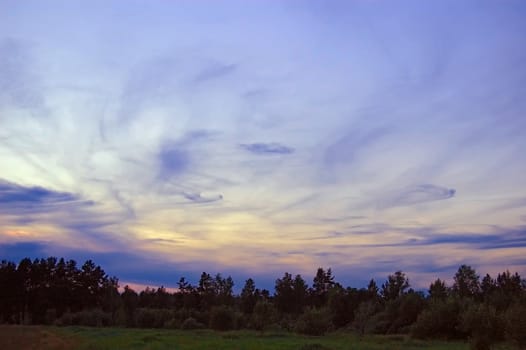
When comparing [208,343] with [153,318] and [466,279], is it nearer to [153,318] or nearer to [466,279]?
[153,318]

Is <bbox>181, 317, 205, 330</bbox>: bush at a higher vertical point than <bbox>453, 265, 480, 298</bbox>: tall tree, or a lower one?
lower

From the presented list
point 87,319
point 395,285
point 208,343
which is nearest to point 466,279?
point 395,285

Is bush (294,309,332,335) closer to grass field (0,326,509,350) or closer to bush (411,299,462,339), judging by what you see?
bush (411,299,462,339)

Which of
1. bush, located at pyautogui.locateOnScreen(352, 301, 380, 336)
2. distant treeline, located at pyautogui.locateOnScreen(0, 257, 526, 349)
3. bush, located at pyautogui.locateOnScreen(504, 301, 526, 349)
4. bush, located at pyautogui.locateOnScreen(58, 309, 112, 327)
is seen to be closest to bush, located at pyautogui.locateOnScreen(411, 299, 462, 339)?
distant treeline, located at pyautogui.locateOnScreen(0, 257, 526, 349)

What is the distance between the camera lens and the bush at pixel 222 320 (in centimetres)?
9306

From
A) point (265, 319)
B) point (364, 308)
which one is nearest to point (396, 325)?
point (364, 308)

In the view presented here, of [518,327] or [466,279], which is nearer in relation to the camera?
[518,327]

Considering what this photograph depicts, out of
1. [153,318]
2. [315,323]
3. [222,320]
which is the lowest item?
[153,318]

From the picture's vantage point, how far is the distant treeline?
64312mm

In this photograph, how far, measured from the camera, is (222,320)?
9356 centimetres

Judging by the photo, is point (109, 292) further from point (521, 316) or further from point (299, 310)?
point (521, 316)

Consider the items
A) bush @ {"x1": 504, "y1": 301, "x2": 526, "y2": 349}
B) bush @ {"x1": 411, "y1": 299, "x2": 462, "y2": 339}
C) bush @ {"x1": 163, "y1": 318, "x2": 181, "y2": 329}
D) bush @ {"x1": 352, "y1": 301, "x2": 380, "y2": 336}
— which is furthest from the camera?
bush @ {"x1": 163, "y1": 318, "x2": 181, "y2": 329}

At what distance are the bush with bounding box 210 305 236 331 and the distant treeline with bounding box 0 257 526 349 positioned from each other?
163 mm

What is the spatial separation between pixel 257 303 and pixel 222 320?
893 cm
